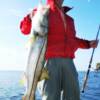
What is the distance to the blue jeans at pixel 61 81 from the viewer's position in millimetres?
7164

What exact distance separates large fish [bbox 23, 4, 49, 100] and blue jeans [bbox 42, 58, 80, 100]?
2.08 ft

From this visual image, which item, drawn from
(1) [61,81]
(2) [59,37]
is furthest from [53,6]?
(1) [61,81]

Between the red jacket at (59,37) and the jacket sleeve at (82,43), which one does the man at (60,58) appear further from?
the jacket sleeve at (82,43)

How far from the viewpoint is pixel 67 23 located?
24.8 ft

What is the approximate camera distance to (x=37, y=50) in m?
6.43

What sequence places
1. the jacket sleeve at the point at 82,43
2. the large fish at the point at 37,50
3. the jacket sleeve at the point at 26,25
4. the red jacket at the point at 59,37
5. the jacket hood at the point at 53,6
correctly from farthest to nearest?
1. the jacket sleeve at the point at 82,43
2. the jacket hood at the point at 53,6
3. the red jacket at the point at 59,37
4. the jacket sleeve at the point at 26,25
5. the large fish at the point at 37,50

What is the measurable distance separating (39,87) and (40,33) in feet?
5.00

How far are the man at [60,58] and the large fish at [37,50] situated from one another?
2.10ft

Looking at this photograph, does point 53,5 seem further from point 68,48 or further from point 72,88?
point 72,88

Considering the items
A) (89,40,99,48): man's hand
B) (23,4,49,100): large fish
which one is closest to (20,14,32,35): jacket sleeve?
(23,4,49,100): large fish

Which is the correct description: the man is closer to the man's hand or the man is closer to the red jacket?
the red jacket

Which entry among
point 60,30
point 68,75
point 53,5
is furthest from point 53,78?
point 53,5

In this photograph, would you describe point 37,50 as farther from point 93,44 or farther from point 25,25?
Result: point 93,44

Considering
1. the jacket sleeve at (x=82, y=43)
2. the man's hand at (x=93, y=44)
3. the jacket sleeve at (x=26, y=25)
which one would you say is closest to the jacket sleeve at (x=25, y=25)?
the jacket sleeve at (x=26, y=25)
